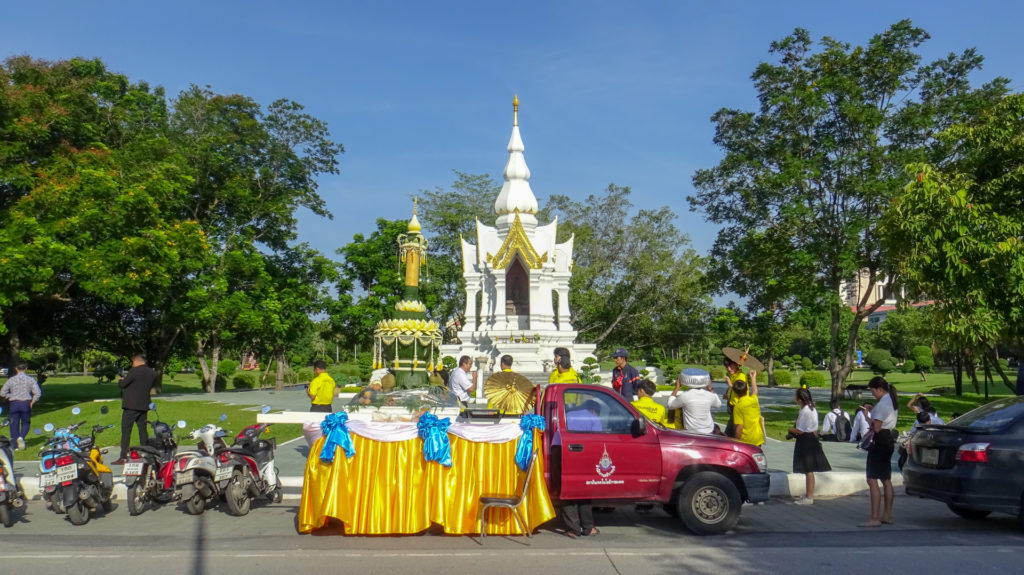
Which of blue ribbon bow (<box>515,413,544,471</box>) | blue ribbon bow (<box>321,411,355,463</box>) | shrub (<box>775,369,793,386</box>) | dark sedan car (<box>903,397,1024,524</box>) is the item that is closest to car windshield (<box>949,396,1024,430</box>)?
dark sedan car (<box>903,397,1024,524</box>)

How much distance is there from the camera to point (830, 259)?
23.5 metres

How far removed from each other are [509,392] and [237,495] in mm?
3375

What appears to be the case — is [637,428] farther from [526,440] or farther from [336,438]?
[336,438]

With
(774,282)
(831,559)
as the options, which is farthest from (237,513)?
(774,282)

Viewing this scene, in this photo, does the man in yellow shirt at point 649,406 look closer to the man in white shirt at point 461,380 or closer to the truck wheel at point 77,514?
the man in white shirt at point 461,380

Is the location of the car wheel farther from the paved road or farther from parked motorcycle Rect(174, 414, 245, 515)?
parked motorcycle Rect(174, 414, 245, 515)

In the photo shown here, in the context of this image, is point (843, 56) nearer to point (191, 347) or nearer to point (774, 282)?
point (774, 282)

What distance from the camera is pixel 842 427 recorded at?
15938 mm

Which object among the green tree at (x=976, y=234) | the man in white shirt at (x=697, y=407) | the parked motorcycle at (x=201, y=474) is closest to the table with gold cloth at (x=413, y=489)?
the parked motorcycle at (x=201, y=474)

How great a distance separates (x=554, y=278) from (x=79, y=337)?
18.6m

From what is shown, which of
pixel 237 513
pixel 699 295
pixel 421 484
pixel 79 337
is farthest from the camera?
pixel 699 295

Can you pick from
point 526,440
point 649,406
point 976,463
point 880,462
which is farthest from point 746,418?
point 526,440

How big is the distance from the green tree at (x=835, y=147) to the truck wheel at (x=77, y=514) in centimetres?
1937

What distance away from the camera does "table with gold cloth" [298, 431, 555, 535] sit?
776 cm
